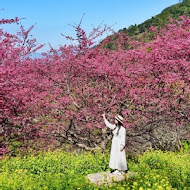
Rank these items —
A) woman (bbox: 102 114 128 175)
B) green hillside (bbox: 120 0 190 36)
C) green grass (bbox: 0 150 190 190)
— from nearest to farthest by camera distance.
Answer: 1. green grass (bbox: 0 150 190 190)
2. woman (bbox: 102 114 128 175)
3. green hillside (bbox: 120 0 190 36)

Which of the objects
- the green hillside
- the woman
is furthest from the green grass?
the green hillside

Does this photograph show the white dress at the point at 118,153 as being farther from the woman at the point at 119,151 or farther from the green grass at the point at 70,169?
the green grass at the point at 70,169

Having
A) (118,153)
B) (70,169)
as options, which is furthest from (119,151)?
(70,169)

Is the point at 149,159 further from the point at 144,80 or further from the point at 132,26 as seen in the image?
the point at 132,26

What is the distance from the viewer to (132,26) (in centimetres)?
6072

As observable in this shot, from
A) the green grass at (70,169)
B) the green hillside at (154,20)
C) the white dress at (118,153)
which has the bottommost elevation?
the green grass at (70,169)

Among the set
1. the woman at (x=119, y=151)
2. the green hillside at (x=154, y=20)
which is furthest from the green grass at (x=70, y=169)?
the green hillside at (x=154, y=20)

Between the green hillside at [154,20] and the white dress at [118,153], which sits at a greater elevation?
the green hillside at [154,20]

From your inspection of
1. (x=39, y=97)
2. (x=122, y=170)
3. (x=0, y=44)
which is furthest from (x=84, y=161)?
(x=0, y=44)

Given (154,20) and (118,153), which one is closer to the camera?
(118,153)

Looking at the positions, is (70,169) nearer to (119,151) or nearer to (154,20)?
(119,151)

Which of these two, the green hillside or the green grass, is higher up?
the green hillside

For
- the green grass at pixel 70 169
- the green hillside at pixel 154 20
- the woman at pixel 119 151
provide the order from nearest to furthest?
the green grass at pixel 70 169 < the woman at pixel 119 151 < the green hillside at pixel 154 20

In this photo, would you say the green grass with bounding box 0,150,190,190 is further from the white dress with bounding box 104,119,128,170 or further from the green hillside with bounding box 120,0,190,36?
the green hillside with bounding box 120,0,190,36
